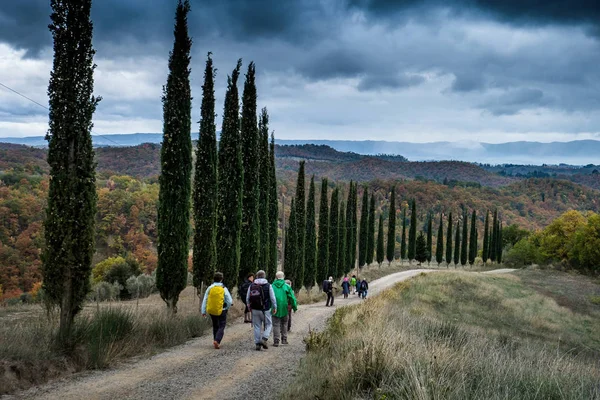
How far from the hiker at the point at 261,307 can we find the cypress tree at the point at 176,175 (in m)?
5.01

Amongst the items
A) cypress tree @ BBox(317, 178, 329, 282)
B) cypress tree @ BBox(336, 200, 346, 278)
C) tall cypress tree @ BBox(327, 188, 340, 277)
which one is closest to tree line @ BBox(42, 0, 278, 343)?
cypress tree @ BBox(317, 178, 329, 282)

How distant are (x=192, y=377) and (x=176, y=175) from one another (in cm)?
957

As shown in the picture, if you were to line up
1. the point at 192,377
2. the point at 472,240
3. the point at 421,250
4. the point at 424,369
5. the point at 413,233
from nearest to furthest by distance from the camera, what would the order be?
the point at 424,369 → the point at 192,377 → the point at 413,233 → the point at 421,250 → the point at 472,240

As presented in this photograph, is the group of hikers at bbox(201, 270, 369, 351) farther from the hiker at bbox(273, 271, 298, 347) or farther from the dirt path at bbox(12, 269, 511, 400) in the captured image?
the dirt path at bbox(12, 269, 511, 400)

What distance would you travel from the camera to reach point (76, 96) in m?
11.3

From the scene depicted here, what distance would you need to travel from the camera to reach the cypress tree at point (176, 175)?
1691 centimetres

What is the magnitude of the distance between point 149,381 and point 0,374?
225 centimetres

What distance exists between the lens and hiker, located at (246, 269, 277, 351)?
12.4m

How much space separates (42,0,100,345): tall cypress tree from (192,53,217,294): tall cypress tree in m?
9.15

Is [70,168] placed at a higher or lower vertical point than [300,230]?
higher

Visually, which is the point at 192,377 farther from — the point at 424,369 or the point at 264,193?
the point at 264,193

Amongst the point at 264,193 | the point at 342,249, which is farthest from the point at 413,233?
the point at 264,193

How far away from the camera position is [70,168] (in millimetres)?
10969

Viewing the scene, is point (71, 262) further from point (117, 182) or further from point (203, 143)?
point (117, 182)
